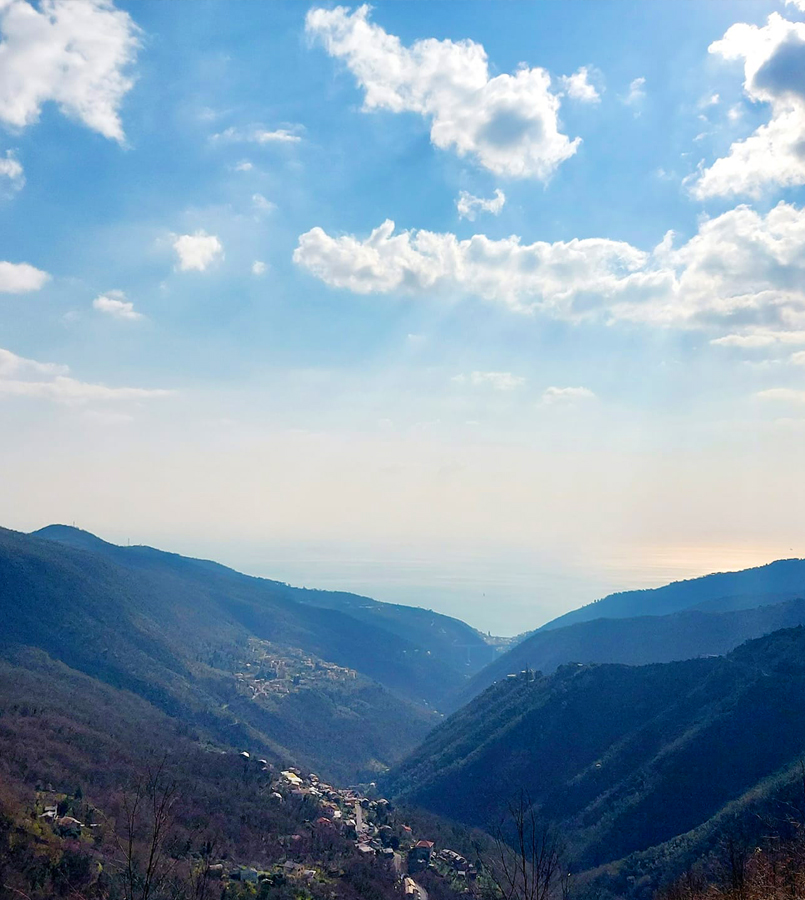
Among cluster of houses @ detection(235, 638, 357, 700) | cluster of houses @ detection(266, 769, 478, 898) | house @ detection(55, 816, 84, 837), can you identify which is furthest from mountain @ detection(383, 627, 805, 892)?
cluster of houses @ detection(235, 638, 357, 700)

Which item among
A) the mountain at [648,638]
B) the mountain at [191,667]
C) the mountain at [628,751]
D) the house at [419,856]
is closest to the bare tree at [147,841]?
the house at [419,856]

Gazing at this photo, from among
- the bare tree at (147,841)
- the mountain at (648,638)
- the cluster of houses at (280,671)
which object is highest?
the mountain at (648,638)

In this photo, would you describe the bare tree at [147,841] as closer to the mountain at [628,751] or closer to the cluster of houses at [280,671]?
the mountain at [628,751]

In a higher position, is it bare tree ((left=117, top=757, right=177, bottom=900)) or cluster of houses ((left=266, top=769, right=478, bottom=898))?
bare tree ((left=117, top=757, right=177, bottom=900))

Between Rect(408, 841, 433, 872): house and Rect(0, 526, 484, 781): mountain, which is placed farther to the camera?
Rect(0, 526, 484, 781): mountain

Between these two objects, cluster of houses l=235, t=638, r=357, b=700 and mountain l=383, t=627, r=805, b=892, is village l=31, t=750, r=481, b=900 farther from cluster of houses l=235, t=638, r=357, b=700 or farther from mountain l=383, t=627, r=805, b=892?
cluster of houses l=235, t=638, r=357, b=700

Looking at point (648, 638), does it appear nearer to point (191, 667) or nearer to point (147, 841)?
point (191, 667)

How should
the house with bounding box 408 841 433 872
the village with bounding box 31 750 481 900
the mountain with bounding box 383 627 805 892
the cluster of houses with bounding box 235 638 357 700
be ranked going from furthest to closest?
the cluster of houses with bounding box 235 638 357 700
the mountain with bounding box 383 627 805 892
the house with bounding box 408 841 433 872
the village with bounding box 31 750 481 900
